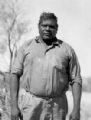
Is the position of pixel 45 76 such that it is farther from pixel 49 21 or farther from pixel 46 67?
pixel 49 21

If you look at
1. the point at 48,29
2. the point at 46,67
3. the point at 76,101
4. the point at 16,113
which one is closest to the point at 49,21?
the point at 48,29

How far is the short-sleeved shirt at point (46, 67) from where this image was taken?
4.36 metres

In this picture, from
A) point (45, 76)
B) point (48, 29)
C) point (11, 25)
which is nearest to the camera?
point (45, 76)

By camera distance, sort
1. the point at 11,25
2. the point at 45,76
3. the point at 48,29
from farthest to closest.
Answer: the point at 11,25 → the point at 48,29 → the point at 45,76

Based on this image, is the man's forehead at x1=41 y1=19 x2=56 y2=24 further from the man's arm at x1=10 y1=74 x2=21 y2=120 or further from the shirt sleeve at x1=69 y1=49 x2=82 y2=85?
the man's arm at x1=10 y1=74 x2=21 y2=120

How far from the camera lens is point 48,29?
4461 mm

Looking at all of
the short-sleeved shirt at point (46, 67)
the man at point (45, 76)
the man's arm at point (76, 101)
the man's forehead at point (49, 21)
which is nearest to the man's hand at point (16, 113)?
the man at point (45, 76)

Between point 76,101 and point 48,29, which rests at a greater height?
point 48,29

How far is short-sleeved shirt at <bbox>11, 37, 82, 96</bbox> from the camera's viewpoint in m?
4.36

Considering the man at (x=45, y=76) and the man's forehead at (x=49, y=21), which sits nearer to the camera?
the man at (x=45, y=76)

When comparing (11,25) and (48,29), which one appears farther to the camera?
(11,25)

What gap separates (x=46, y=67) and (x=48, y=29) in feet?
1.22

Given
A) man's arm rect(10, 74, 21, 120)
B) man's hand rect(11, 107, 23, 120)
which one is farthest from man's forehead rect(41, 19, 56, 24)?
man's hand rect(11, 107, 23, 120)

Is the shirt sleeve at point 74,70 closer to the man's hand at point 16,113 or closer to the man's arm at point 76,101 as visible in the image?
the man's arm at point 76,101
